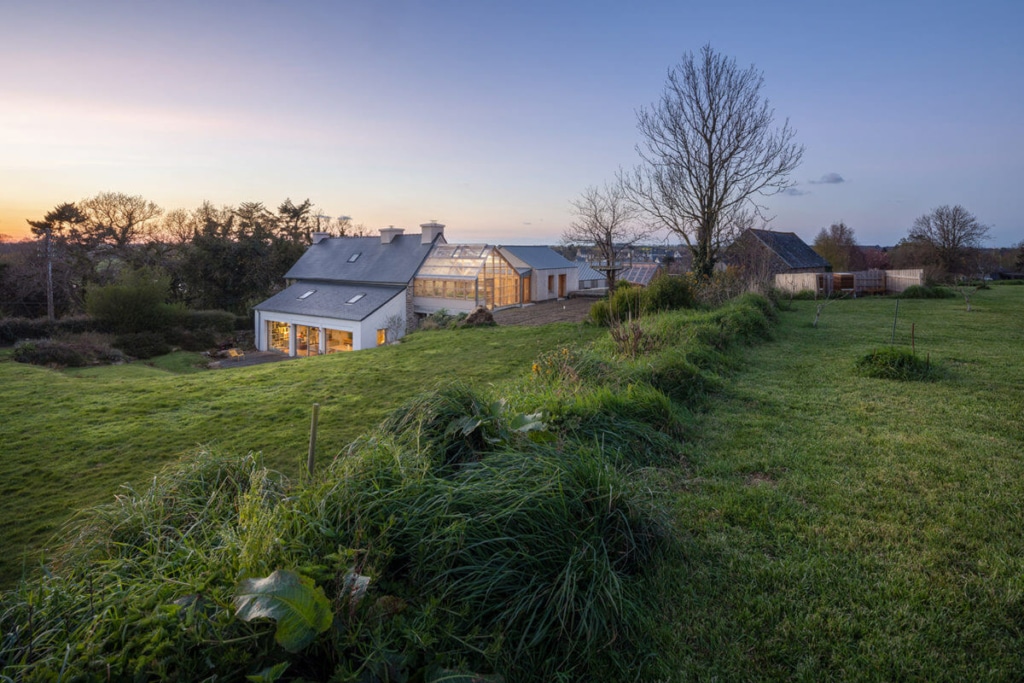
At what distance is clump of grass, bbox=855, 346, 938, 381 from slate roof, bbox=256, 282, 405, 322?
19071mm

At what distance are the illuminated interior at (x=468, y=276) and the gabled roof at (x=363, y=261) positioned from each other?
0.80 meters

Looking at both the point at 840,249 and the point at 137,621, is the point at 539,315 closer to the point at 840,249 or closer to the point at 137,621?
the point at 137,621

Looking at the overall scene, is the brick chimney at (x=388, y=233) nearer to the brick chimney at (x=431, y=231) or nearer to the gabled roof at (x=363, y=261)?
the gabled roof at (x=363, y=261)

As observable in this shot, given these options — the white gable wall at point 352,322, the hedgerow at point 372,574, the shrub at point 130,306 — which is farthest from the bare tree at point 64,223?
the hedgerow at point 372,574

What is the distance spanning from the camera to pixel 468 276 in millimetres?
23562

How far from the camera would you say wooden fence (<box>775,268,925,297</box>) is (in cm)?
2194

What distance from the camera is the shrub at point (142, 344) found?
19109 mm

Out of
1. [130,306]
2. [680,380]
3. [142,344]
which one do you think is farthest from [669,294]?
[130,306]

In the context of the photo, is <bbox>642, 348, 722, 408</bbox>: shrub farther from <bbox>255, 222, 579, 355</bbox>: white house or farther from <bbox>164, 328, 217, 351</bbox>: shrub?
<bbox>164, 328, 217, 351</bbox>: shrub

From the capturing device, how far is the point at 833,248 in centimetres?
3738

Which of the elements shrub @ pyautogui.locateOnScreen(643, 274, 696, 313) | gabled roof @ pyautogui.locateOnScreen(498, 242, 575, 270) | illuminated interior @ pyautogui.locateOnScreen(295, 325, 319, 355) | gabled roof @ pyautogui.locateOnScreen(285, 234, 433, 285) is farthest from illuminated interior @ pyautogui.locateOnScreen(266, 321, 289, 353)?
shrub @ pyautogui.locateOnScreen(643, 274, 696, 313)

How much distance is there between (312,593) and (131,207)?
37841 millimetres

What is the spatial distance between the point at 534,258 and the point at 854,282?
15126 mm

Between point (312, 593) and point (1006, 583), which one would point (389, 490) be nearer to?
point (312, 593)
